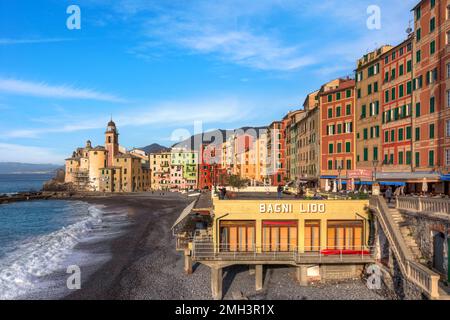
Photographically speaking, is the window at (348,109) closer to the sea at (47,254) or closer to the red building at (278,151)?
the sea at (47,254)

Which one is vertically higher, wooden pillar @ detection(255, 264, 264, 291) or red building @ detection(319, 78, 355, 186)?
red building @ detection(319, 78, 355, 186)

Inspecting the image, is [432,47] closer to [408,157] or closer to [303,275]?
[408,157]

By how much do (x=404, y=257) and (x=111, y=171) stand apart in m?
143

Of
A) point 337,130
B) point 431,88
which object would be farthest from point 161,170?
point 431,88

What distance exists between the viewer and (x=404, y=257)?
20797mm

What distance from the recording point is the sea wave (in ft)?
102

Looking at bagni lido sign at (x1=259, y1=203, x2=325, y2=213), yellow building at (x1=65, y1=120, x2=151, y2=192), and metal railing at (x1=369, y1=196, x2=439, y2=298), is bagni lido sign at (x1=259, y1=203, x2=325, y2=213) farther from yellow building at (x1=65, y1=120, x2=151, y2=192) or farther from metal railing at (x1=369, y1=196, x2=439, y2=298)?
yellow building at (x1=65, y1=120, x2=151, y2=192)

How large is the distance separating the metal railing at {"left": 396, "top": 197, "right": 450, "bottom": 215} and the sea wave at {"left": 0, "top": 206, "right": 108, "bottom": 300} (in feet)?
101

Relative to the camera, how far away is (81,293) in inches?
1136

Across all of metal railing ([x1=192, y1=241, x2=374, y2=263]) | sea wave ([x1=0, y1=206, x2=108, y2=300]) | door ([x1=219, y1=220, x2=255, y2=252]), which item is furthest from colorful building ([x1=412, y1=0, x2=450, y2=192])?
sea wave ([x1=0, y1=206, x2=108, y2=300])

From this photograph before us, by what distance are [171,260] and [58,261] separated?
507 inches

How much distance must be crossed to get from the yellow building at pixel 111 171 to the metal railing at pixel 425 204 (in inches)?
5369
